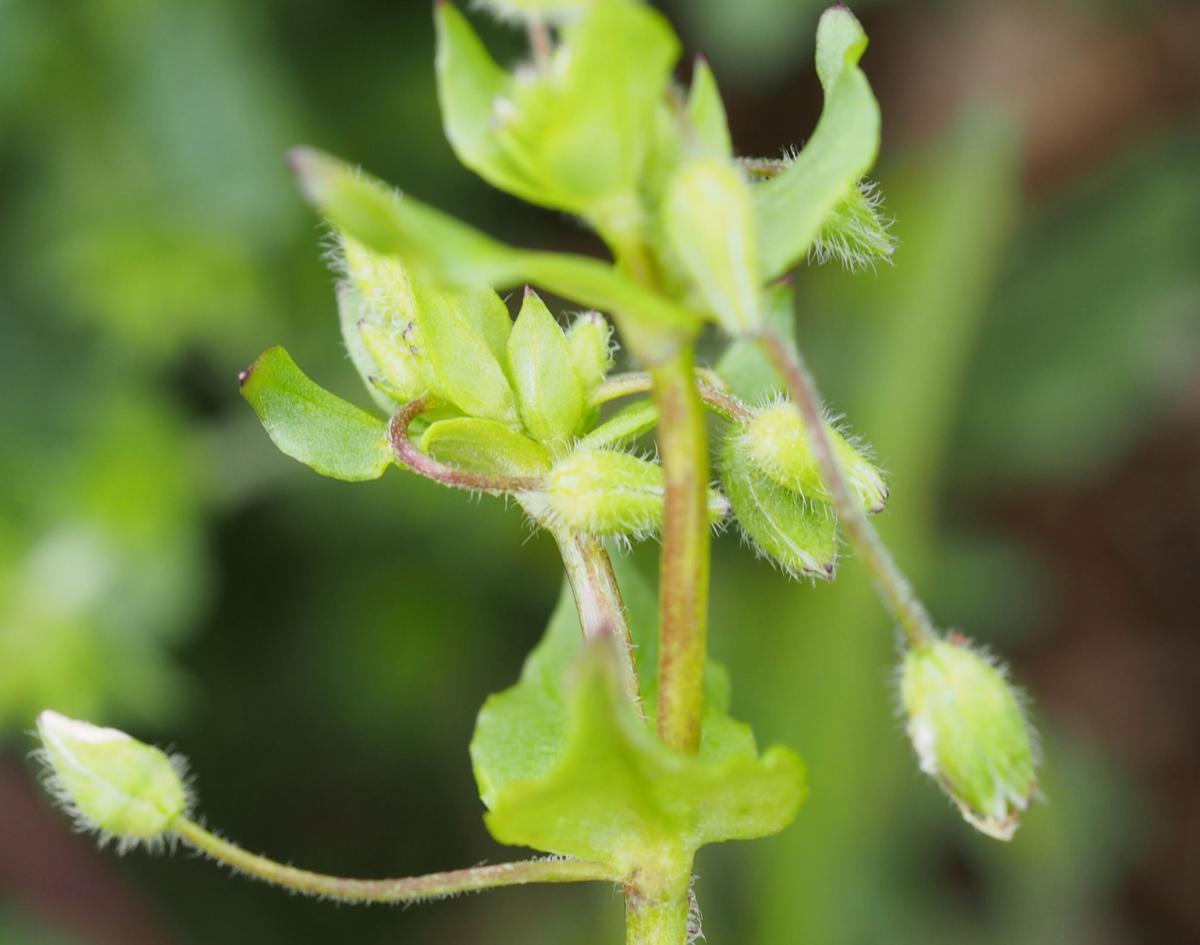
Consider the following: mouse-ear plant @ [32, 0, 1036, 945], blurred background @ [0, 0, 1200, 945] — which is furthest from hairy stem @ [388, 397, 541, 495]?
blurred background @ [0, 0, 1200, 945]

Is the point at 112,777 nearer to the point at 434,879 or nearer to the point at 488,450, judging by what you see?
the point at 434,879

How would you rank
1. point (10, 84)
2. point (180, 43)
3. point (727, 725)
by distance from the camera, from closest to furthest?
point (727, 725), point (10, 84), point (180, 43)

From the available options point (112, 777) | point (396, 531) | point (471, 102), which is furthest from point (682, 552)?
point (396, 531)

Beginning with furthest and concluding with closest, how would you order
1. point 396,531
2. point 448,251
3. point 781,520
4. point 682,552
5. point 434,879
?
point 396,531
point 781,520
point 434,879
point 682,552
point 448,251

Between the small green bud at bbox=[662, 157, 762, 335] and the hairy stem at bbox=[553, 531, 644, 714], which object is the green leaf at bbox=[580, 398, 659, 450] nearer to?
the hairy stem at bbox=[553, 531, 644, 714]

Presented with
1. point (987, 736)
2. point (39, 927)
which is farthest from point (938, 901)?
point (987, 736)

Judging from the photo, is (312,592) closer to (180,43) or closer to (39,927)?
(39,927)
